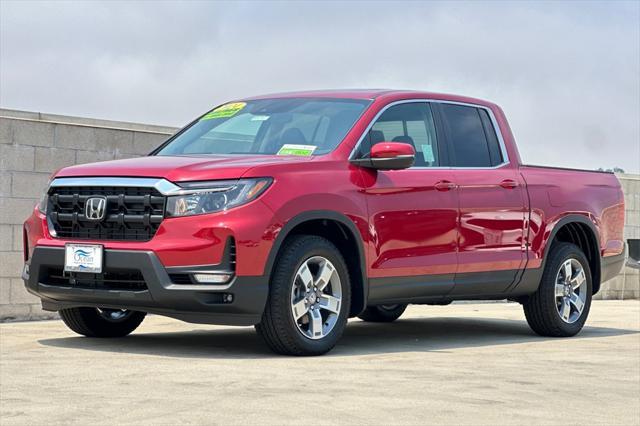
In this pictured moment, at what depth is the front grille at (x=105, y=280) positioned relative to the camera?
8.95 meters

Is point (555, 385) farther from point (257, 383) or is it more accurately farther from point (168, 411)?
point (168, 411)

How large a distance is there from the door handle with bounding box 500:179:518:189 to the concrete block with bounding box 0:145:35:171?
172 inches

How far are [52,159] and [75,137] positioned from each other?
0.34 meters

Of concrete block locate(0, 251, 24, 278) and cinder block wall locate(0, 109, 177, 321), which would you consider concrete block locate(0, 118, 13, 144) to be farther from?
concrete block locate(0, 251, 24, 278)

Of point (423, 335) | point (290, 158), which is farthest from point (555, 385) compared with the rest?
point (423, 335)

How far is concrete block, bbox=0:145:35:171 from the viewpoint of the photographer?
12.3 m

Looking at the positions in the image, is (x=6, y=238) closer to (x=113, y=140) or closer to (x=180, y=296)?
(x=113, y=140)

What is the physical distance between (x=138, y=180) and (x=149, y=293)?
75 centimetres

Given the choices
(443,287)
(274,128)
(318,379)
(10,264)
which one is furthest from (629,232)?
(318,379)

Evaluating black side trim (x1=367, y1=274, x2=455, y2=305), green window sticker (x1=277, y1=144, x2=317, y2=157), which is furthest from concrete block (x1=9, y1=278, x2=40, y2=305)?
black side trim (x1=367, y1=274, x2=455, y2=305)

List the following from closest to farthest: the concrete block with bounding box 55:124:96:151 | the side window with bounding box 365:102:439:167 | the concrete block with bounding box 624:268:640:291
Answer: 1. the side window with bounding box 365:102:439:167
2. the concrete block with bounding box 55:124:96:151
3. the concrete block with bounding box 624:268:640:291

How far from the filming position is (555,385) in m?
8.13

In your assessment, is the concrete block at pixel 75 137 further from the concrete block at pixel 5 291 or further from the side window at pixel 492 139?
the side window at pixel 492 139

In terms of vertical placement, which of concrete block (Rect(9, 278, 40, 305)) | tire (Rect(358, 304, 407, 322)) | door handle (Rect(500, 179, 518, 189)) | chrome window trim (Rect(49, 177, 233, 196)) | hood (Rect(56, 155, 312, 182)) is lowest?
tire (Rect(358, 304, 407, 322))
